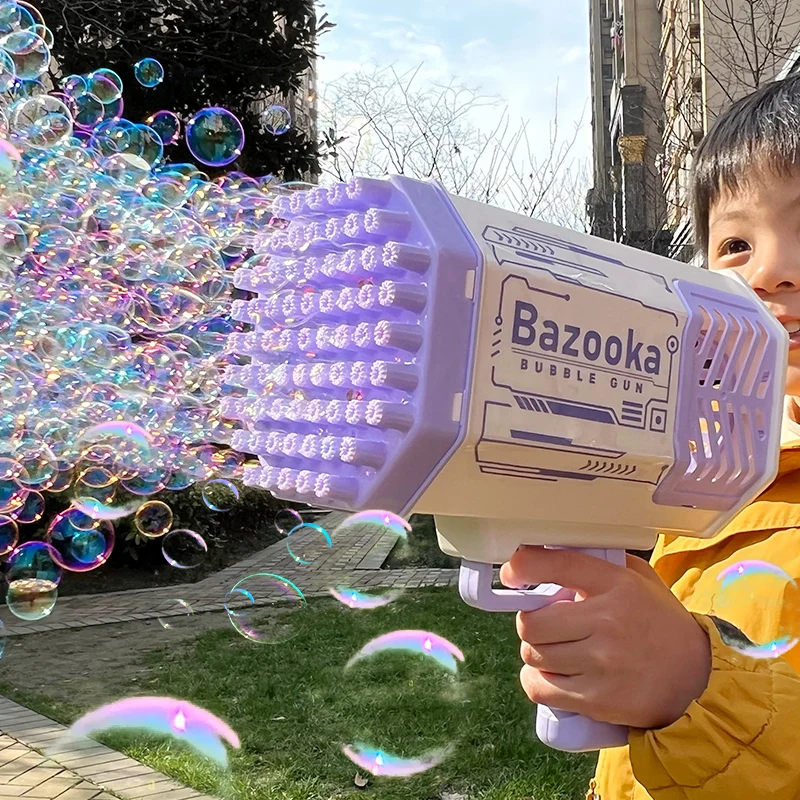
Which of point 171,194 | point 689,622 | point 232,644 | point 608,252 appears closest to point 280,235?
point 608,252

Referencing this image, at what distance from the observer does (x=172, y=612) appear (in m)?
6.73

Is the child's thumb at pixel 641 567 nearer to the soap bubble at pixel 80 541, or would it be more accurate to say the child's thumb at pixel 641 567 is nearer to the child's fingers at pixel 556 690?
the child's fingers at pixel 556 690

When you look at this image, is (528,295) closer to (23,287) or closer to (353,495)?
(353,495)

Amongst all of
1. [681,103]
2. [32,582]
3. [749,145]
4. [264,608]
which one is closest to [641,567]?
[749,145]

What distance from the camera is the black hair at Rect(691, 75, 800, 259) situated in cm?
133

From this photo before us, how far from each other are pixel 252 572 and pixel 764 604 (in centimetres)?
784

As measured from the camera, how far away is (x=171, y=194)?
3.79 meters

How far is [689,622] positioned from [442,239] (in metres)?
0.52

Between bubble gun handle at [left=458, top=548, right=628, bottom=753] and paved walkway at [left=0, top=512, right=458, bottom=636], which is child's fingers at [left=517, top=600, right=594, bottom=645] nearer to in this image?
bubble gun handle at [left=458, top=548, right=628, bottom=753]

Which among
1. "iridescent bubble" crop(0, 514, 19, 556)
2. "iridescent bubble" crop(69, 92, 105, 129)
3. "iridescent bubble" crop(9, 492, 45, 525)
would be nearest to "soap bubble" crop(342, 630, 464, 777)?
"iridescent bubble" crop(0, 514, 19, 556)

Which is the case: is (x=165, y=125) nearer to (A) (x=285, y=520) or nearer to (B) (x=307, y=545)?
(B) (x=307, y=545)

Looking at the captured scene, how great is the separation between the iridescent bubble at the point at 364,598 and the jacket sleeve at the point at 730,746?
5.91 metres

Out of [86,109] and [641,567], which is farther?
[86,109]

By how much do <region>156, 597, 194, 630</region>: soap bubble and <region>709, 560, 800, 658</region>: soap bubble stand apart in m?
5.64
